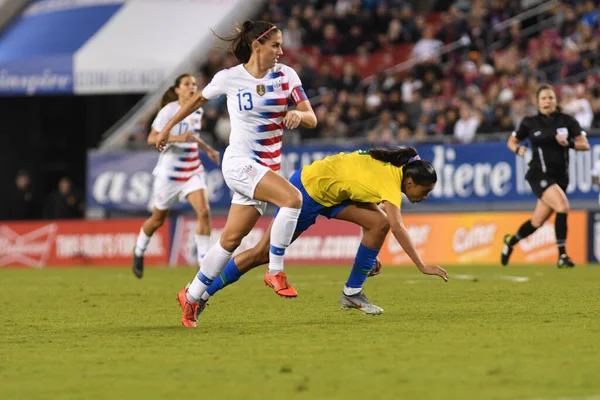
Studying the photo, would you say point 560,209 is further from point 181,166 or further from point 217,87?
point 217,87

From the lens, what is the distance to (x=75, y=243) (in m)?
24.0

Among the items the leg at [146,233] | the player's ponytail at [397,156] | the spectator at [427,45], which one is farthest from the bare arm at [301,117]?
→ the spectator at [427,45]

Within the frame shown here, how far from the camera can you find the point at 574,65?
2280 cm

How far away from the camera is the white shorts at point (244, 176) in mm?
9008

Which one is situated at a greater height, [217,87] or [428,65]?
[428,65]

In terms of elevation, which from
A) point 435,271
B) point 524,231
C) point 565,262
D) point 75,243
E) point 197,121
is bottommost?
point 75,243

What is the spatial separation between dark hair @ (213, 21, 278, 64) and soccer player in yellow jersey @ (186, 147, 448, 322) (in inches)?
43.9

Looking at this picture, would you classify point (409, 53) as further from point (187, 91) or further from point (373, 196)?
point (373, 196)

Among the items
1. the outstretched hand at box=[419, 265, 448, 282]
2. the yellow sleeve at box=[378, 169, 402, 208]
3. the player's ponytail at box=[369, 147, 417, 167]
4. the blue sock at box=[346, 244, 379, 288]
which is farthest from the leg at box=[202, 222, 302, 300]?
the outstretched hand at box=[419, 265, 448, 282]

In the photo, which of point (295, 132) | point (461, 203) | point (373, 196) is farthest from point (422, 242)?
point (373, 196)

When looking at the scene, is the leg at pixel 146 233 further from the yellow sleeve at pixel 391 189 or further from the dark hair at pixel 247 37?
the yellow sleeve at pixel 391 189

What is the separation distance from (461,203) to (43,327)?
12.9 metres

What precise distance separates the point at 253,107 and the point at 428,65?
16080 mm

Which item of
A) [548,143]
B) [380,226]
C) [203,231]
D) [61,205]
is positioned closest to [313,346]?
[380,226]
